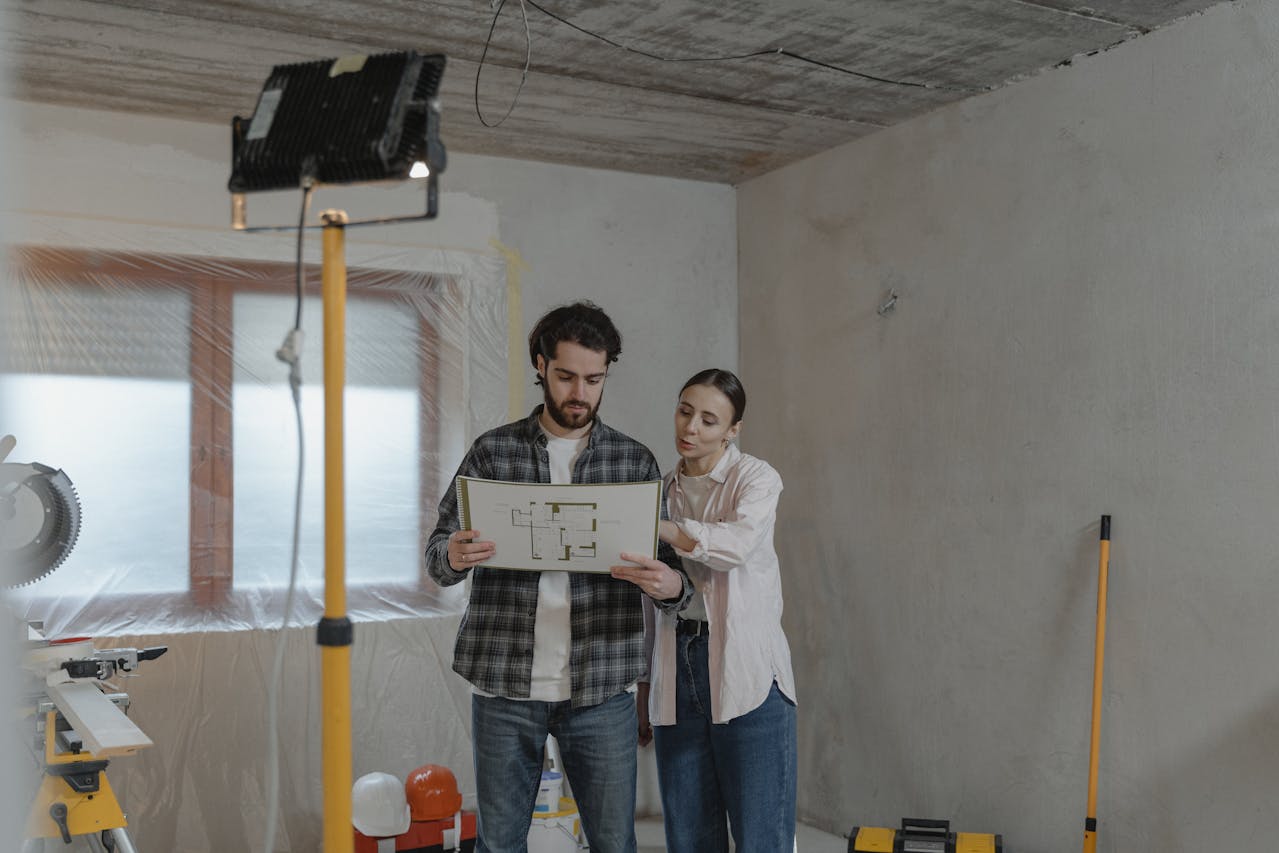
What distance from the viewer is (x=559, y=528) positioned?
2.02 metres

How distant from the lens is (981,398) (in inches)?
127

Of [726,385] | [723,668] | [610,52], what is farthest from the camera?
[610,52]

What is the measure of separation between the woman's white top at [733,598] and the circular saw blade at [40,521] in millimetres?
1177

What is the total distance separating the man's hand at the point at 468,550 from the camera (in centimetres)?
199

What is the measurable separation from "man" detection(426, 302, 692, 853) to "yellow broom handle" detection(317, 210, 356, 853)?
0.96 metres

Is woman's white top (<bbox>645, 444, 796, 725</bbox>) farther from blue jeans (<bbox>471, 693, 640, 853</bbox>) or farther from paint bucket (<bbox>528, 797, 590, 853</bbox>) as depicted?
paint bucket (<bbox>528, 797, 590, 853</bbox>)

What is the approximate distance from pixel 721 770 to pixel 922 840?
964mm

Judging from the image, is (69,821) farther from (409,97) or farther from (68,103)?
(68,103)

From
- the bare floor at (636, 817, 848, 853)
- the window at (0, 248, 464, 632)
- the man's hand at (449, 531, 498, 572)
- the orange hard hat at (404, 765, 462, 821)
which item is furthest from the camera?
the bare floor at (636, 817, 848, 853)

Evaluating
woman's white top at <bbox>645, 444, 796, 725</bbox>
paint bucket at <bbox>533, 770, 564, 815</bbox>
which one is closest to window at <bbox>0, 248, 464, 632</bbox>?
paint bucket at <bbox>533, 770, 564, 815</bbox>

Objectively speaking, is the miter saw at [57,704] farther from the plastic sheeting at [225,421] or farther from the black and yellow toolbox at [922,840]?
the black and yellow toolbox at [922,840]

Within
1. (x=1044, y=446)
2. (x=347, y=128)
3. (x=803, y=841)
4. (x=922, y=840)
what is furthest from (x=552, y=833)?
(x=347, y=128)

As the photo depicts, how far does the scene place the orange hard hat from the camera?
3.31 meters

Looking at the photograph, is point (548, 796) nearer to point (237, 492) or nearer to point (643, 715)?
point (643, 715)
